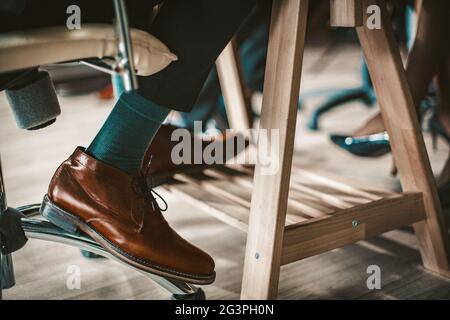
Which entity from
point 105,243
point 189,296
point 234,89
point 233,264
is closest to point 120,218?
point 105,243

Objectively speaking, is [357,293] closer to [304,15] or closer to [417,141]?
[417,141]

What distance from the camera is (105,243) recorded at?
0.86m

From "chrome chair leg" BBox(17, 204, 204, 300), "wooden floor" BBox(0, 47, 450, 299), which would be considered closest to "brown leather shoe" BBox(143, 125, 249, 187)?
"wooden floor" BBox(0, 47, 450, 299)

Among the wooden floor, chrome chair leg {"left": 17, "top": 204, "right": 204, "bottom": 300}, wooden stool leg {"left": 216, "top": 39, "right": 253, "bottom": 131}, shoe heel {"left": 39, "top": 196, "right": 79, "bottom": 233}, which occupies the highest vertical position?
wooden stool leg {"left": 216, "top": 39, "right": 253, "bottom": 131}

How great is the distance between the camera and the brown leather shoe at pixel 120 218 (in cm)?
86

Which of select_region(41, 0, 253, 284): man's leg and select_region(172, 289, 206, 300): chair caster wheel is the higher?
select_region(41, 0, 253, 284): man's leg

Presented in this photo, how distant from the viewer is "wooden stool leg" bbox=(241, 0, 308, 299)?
0.90 m

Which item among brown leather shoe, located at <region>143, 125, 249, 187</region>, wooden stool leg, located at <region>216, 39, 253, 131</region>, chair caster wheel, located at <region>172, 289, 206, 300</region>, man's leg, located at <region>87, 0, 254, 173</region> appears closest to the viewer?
man's leg, located at <region>87, 0, 254, 173</region>

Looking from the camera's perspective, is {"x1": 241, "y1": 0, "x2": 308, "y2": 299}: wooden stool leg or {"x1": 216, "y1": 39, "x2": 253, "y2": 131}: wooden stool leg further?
{"x1": 216, "y1": 39, "x2": 253, "y2": 131}: wooden stool leg

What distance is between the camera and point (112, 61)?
76cm

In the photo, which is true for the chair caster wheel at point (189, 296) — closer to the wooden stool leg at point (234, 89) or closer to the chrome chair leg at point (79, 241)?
the chrome chair leg at point (79, 241)

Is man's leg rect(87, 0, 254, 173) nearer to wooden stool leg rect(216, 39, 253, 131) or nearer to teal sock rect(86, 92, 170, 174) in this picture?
teal sock rect(86, 92, 170, 174)

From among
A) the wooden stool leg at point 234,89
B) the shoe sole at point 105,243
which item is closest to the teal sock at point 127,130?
the shoe sole at point 105,243

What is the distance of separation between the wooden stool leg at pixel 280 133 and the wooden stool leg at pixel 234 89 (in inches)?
26.5
